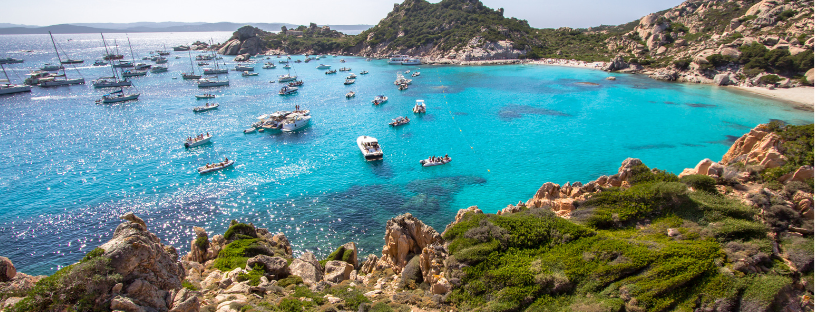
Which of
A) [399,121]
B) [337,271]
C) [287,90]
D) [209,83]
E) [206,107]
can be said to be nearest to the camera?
[337,271]

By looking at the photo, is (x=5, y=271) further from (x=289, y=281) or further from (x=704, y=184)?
(x=704, y=184)

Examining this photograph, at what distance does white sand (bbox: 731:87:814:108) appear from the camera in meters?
67.2

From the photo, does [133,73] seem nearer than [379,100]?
No

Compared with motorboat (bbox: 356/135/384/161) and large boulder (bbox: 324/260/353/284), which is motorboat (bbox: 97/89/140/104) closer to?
motorboat (bbox: 356/135/384/161)

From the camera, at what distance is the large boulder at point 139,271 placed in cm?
1416

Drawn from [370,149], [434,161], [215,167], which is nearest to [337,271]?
[434,161]

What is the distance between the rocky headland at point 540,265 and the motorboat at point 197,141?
32522 mm

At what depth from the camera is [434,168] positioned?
4509 cm

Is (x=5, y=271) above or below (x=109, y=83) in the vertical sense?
above

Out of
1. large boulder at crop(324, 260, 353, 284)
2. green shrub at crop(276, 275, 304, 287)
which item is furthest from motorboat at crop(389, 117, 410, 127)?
green shrub at crop(276, 275, 304, 287)

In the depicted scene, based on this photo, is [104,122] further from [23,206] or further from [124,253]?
[124,253]

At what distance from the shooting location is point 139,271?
585 inches

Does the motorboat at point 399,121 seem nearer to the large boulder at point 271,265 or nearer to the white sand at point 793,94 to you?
the large boulder at point 271,265

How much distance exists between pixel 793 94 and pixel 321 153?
293ft
